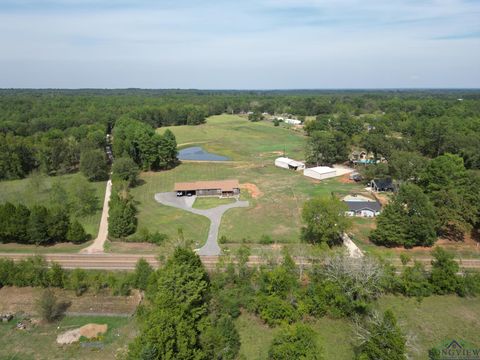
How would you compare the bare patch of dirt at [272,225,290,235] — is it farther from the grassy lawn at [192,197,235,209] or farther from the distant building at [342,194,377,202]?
the distant building at [342,194,377,202]

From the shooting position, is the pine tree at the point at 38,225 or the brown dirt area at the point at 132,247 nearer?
the brown dirt area at the point at 132,247

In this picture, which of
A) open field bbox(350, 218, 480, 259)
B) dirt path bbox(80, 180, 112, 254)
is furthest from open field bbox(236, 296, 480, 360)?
dirt path bbox(80, 180, 112, 254)

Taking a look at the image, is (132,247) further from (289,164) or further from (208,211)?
(289,164)

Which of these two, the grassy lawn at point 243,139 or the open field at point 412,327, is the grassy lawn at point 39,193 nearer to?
the open field at point 412,327

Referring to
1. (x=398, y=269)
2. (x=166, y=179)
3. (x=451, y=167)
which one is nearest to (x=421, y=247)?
(x=398, y=269)

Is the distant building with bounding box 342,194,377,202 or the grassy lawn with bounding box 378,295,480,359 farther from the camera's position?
the distant building with bounding box 342,194,377,202

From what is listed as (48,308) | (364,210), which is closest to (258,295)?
(48,308)

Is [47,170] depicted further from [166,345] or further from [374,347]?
[374,347]

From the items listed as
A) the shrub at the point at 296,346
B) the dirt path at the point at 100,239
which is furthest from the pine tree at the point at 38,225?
the shrub at the point at 296,346
